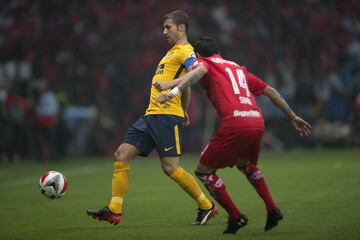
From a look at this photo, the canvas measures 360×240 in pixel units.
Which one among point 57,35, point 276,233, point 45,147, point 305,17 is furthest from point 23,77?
point 276,233

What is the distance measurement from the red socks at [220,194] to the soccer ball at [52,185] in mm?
2188

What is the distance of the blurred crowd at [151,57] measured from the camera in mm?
25656

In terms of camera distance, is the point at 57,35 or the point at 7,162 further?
the point at 57,35

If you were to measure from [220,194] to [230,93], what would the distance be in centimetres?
113

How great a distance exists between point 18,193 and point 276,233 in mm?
7139

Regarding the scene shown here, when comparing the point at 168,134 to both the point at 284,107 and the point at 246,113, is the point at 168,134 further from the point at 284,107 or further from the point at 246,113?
the point at 284,107

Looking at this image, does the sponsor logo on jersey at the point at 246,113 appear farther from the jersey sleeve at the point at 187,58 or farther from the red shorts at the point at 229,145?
the jersey sleeve at the point at 187,58

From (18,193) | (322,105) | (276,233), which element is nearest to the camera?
(276,233)

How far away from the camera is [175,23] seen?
10.6 m

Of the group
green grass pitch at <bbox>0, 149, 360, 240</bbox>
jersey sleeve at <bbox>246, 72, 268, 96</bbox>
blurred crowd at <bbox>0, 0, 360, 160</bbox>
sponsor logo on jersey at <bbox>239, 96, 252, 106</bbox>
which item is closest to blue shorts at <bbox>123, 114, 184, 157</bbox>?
green grass pitch at <bbox>0, 149, 360, 240</bbox>

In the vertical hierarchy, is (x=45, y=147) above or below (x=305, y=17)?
below

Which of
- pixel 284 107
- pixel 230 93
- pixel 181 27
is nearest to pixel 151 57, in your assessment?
pixel 181 27

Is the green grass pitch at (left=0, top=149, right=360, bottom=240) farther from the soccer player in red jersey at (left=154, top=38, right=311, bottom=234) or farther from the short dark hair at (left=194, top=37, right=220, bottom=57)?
the short dark hair at (left=194, top=37, right=220, bottom=57)

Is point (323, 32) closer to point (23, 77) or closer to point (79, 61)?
point (79, 61)
